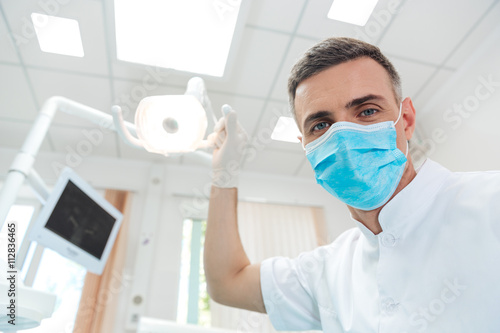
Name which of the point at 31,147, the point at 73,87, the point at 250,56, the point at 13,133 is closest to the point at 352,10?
the point at 250,56

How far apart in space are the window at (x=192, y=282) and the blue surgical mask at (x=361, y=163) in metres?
1.88

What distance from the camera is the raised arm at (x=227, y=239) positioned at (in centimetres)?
109

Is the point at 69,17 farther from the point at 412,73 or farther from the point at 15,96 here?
the point at 412,73

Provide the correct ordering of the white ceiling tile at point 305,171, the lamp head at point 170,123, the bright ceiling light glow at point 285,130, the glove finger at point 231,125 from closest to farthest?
the lamp head at point 170,123
the glove finger at point 231,125
the bright ceiling light glow at point 285,130
the white ceiling tile at point 305,171

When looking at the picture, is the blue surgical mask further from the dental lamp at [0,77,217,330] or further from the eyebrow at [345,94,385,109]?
the dental lamp at [0,77,217,330]

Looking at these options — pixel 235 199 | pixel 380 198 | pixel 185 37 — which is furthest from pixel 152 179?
pixel 380 198

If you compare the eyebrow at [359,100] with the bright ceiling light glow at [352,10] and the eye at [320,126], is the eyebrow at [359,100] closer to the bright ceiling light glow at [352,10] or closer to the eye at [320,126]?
the eye at [320,126]

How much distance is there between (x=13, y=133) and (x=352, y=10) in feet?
10.1

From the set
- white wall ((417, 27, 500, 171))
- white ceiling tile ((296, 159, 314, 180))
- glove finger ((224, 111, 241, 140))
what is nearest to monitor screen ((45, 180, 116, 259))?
glove finger ((224, 111, 241, 140))

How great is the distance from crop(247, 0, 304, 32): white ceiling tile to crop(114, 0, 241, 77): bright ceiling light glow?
0.21 meters

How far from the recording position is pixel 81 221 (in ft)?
5.11

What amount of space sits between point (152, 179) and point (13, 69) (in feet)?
4.73

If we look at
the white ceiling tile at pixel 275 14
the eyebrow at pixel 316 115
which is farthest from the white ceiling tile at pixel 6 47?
the eyebrow at pixel 316 115

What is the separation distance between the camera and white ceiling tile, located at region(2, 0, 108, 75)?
6.31ft
